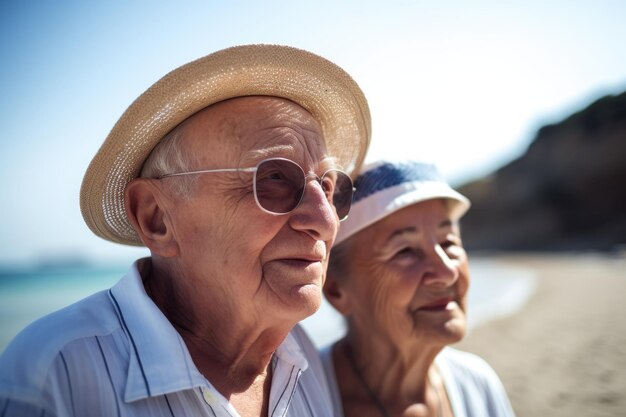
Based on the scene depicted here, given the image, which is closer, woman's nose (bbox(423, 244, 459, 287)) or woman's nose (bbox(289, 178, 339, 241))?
woman's nose (bbox(289, 178, 339, 241))

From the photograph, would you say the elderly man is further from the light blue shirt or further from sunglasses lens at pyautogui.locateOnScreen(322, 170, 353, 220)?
the light blue shirt

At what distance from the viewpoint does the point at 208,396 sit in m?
1.57

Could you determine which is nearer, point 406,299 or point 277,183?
point 277,183

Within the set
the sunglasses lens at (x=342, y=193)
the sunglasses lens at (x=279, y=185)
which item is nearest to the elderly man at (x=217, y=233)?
the sunglasses lens at (x=279, y=185)

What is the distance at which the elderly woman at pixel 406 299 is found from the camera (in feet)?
7.56

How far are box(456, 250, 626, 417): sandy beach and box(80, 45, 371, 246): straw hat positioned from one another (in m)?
4.56

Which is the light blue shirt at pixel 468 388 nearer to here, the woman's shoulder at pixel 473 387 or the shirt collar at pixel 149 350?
the woman's shoulder at pixel 473 387

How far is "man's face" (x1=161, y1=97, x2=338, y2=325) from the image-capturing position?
1.69 m

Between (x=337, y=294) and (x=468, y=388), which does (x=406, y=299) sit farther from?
(x=468, y=388)

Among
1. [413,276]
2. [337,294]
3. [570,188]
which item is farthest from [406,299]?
[570,188]

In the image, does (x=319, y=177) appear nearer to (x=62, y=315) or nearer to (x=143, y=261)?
(x=143, y=261)

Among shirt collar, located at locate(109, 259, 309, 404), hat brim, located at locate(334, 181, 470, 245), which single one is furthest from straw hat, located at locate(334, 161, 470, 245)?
shirt collar, located at locate(109, 259, 309, 404)

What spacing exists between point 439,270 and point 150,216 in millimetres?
1290

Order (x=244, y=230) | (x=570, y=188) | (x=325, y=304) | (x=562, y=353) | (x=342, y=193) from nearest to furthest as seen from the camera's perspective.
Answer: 1. (x=244, y=230)
2. (x=342, y=193)
3. (x=562, y=353)
4. (x=325, y=304)
5. (x=570, y=188)
